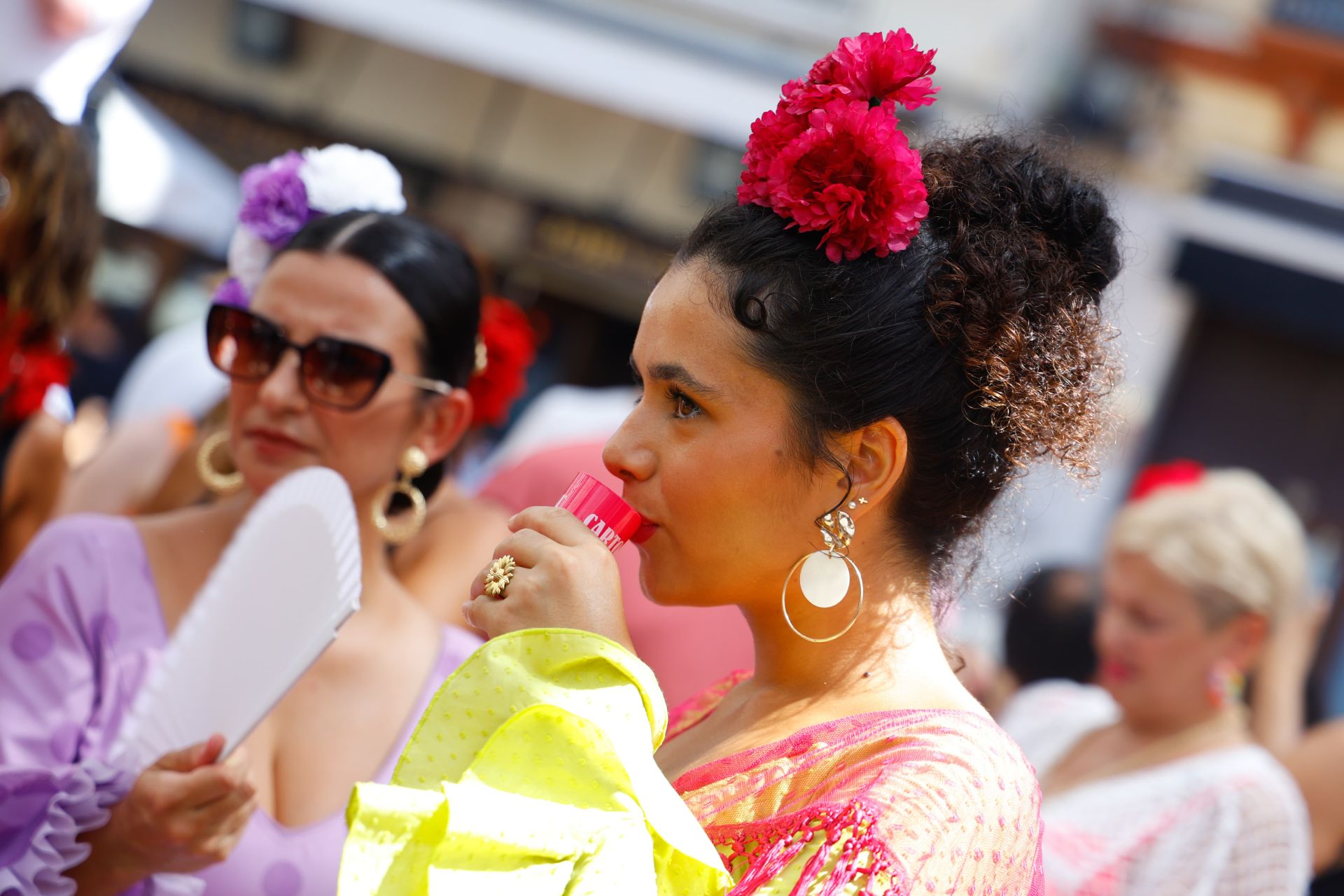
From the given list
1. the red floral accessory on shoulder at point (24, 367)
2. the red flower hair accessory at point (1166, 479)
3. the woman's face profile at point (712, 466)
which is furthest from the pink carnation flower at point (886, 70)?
the red flower hair accessory at point (1166, 479)

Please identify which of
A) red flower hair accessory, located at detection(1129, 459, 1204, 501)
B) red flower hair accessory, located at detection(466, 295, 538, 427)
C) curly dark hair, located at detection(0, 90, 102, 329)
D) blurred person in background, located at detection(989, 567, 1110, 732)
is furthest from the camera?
blurred person in background, located at detection(989, 567, 1110, 732)

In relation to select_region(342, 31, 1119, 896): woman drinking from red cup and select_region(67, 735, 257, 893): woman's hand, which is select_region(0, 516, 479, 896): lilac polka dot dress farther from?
select_region(342, 31, 1119, 896): woman drinking from red cup

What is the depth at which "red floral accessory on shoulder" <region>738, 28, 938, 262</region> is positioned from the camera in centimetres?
129

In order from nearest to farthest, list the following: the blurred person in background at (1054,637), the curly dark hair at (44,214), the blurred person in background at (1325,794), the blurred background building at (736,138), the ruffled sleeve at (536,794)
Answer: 1. the ruffled sleeve at (536,794)
2. the curly dark hair at (44,214)
3. the blurred person in background at (1325,794)
4. the blurred person in background at (1054,637)
5. the blurred background building at (736,138)

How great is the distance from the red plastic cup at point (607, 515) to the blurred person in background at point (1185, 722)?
5.96 feet

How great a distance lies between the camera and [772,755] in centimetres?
132

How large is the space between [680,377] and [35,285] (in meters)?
1.94

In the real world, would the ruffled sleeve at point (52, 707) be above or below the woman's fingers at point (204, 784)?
→ below

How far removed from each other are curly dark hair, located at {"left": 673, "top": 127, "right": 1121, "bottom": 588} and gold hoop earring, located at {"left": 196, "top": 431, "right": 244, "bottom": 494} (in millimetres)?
1282

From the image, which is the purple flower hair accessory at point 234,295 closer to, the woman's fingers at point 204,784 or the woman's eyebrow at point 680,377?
the woman's fingers at point 204,784

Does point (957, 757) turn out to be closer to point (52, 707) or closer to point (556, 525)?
point (556, 525)

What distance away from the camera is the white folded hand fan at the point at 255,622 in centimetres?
156

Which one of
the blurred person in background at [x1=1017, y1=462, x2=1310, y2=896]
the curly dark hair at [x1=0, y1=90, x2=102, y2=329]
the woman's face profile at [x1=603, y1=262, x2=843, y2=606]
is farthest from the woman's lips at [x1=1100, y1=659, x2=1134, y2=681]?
Answer: the curly dark hair at [x1=0, y1=90, x2=102, y2=329]

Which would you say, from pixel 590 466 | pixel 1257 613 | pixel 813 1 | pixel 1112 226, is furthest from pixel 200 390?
pixel 813 1
